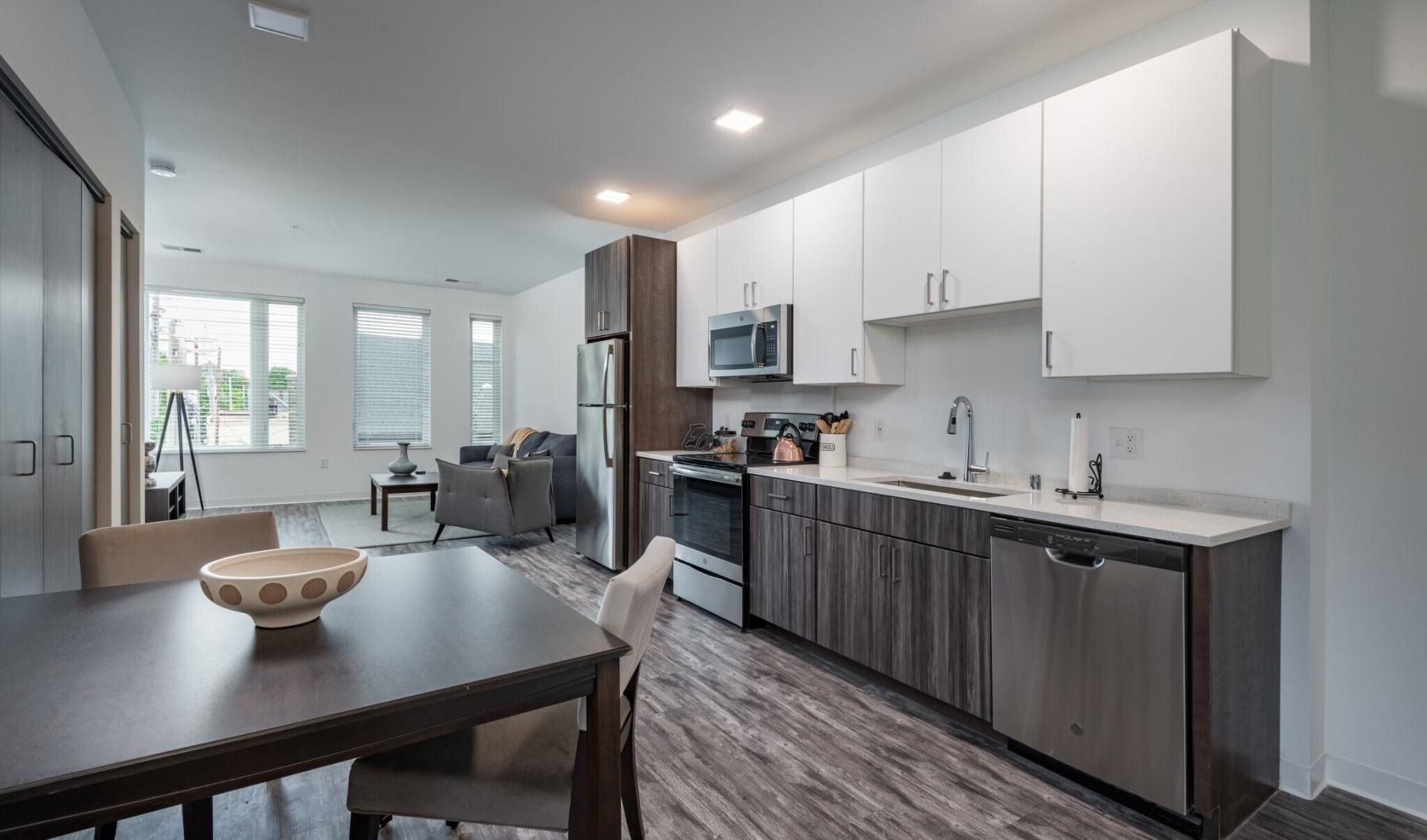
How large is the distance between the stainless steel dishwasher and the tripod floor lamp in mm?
7015

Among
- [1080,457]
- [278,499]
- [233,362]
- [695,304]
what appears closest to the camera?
[1080,457]

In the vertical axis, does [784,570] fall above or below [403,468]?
below

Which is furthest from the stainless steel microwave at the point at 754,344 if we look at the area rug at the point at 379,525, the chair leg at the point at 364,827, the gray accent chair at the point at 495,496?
the area rug at the point at 379,525

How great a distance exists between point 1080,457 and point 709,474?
1.87 metres

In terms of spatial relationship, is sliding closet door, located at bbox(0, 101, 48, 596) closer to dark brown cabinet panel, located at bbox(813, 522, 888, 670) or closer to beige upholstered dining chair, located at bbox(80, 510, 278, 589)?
beige upholstered dining chair, located at bbox(80, 510, 278, 589)

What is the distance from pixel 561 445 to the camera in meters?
6.51

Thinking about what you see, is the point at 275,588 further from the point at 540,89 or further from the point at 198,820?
the point at 540,89

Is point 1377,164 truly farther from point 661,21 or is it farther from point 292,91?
point 292,91

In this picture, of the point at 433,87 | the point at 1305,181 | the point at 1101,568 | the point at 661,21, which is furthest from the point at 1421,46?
the point at 433,87

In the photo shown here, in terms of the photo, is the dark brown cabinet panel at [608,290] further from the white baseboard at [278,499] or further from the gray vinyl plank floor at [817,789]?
the white baseboard at [278,499]

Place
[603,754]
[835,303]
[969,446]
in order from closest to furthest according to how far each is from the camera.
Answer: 1. [603,754]
2. [969,446]
3. [835,303]

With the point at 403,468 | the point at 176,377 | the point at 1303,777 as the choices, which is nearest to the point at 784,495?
the point at 1303,777

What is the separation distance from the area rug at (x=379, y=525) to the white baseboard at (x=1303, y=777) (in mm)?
5395

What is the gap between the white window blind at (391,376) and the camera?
316 inches
